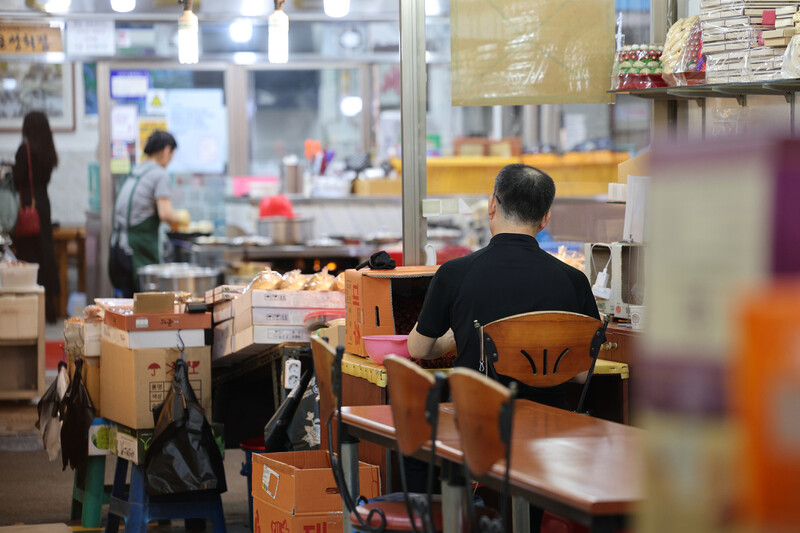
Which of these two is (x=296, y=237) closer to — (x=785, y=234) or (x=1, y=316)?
(x=1, y=316)

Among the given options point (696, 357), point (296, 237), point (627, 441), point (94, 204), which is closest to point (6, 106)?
point (94, 204)

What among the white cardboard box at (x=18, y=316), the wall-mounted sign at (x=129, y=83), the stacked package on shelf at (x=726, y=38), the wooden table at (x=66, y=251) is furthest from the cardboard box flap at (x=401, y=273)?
the wooden table at (x=66, y=251)

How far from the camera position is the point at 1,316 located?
7074 mm

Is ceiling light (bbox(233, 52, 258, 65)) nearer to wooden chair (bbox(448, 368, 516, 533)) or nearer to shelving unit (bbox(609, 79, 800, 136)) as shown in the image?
shelving unit (bbox(609, 79, 800, 136))

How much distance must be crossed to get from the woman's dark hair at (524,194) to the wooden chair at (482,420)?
1.44 m

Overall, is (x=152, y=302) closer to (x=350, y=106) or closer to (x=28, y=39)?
(x=28, y=39)

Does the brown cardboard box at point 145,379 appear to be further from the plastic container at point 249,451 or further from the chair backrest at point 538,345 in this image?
the chair backrest at point 538,345

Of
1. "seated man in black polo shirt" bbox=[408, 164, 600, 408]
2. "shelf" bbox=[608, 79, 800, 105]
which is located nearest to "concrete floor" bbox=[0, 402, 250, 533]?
"seated man in black polo shirt" bbox=[408, 164, 600, 408]

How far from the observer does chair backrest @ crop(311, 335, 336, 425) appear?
2.73 metres

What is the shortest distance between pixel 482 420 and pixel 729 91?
Answer: 2.39 m

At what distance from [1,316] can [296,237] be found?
7.59 ft

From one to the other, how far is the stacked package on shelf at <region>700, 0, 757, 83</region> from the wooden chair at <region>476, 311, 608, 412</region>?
4.21 ft

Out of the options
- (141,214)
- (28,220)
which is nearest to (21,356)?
(141,214)

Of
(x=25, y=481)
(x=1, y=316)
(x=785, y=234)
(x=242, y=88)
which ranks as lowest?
(x=25, y=481)
